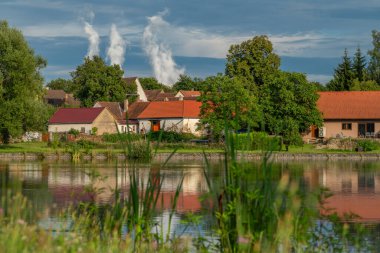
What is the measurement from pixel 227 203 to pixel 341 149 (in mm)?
56467

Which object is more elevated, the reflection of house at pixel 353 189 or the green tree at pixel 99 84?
the green tree at pixel 99 84

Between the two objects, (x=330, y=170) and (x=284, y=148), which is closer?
(x=330, y=170)

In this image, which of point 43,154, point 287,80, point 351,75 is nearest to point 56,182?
point 43,154

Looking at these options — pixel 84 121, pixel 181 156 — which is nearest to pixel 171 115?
pixel 84 121

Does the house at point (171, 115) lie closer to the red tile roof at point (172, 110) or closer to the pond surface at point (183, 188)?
the red tile roof at point (172, 110)

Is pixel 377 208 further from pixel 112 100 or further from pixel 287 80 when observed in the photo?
pixel 112 100

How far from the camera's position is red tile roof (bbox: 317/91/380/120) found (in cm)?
7544

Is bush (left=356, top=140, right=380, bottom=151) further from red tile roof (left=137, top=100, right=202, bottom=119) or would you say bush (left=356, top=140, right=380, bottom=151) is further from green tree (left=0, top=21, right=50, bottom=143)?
red tile roof (left=137, top=100, right=202, bottom=119)

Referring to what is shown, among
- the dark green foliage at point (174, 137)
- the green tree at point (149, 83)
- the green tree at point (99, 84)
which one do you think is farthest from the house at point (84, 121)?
the green tree at point (149, 83)

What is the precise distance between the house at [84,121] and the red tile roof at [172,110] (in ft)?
13.0

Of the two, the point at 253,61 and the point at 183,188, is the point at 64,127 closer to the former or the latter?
the point at 253,61

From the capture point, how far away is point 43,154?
2212 inches

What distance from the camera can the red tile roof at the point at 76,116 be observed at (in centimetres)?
9206

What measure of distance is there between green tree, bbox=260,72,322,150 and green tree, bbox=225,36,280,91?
62.6 feet
